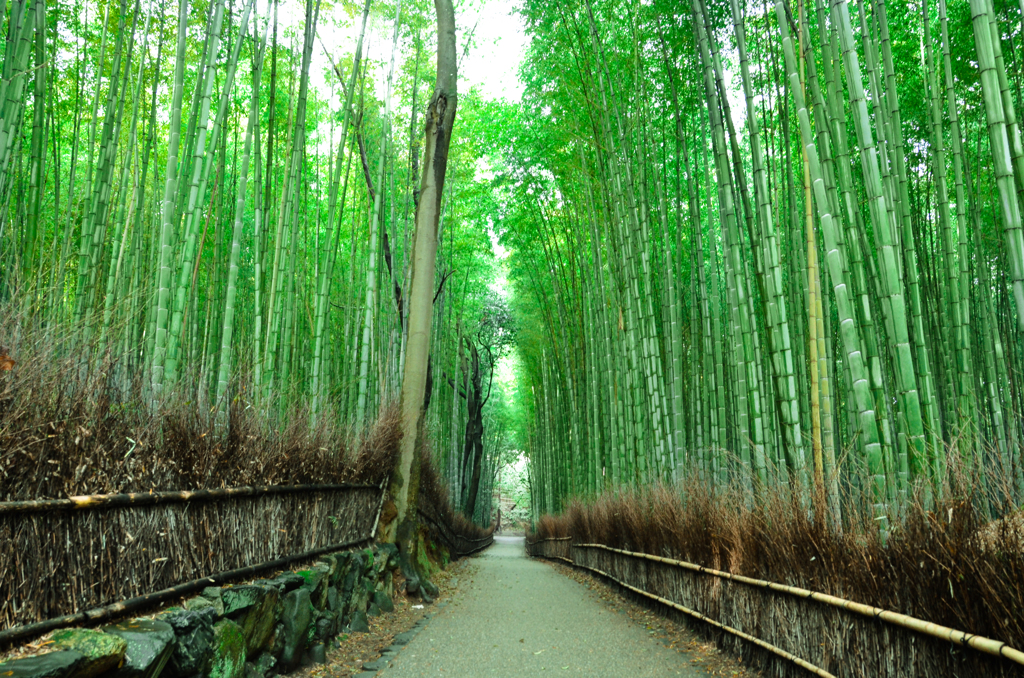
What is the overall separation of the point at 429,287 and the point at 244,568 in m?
3.44

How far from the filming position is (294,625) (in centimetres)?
273

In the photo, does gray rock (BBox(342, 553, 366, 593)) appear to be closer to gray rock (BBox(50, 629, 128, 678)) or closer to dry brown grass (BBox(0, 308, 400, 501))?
dry brown grass (BBox(0, 308, 400, 501))

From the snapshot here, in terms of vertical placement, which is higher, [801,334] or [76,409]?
[801,334]

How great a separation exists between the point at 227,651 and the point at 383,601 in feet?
7.92

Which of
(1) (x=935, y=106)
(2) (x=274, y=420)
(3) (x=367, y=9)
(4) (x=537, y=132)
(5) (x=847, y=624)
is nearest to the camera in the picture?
(5) (x=847, y=624)

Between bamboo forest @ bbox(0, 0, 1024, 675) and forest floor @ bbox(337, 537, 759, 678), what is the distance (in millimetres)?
439

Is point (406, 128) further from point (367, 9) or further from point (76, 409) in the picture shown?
point (76, 409)

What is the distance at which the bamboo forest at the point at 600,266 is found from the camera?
2.00 meters

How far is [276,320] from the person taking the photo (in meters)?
4.00

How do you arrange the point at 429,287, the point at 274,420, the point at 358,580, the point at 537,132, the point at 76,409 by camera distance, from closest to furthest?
the point at 76,409 < the point at 274,420 < the point at 358,580 < the point at 429,287 < the point at 537,132

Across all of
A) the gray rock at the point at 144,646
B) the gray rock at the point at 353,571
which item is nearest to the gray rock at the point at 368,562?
the gray rock at the point at 353,571

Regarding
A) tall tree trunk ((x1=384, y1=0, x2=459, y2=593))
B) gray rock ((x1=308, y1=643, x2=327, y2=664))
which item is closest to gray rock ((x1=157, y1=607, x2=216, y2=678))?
gray rock ((x1=308, y1=643, x2=327, y2=664))

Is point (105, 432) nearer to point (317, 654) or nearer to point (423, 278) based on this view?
point (317, 654)

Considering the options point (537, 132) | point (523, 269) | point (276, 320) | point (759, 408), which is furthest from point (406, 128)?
point (759, 408)
